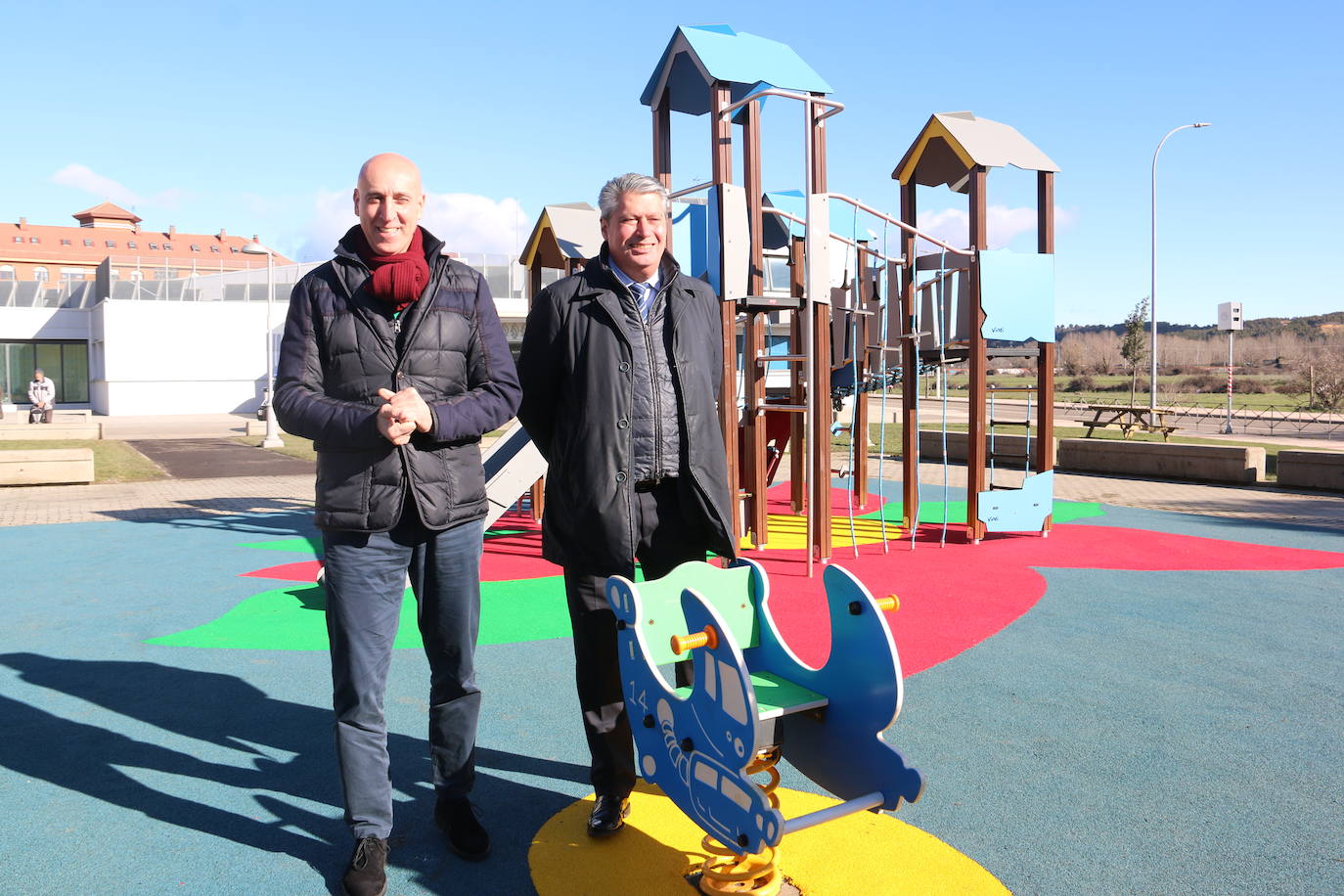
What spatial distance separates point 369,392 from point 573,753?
5.99ft

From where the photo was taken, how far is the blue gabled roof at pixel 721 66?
317 inches

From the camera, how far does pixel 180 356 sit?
37.2 m

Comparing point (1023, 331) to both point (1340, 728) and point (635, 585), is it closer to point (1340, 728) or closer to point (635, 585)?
point (1340, 728)

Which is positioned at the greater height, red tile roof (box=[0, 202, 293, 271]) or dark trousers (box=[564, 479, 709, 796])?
red tile roof (box=[0, 202, 293, 271])

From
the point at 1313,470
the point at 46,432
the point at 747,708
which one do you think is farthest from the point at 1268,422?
the point at 46,432

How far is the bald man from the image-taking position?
2.83 metres

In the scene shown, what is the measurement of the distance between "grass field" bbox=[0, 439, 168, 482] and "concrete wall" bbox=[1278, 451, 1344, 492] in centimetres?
1741

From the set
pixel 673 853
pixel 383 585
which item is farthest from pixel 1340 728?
pixel 383 585

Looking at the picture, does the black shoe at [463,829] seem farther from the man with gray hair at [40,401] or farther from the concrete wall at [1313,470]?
the man with gray hair at [40,401]

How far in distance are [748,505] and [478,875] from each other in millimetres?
6081

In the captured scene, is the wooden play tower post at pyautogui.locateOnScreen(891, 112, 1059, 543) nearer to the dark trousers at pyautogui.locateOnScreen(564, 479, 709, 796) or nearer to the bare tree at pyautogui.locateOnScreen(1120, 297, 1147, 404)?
the dark trousers at pyautogui.locateOnScreen(564, 479, 709, 796)

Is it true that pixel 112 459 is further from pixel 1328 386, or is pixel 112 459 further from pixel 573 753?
pixel 1328 386

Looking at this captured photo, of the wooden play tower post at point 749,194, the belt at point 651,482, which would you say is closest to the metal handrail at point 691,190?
the wooden play tower post at point 749,194

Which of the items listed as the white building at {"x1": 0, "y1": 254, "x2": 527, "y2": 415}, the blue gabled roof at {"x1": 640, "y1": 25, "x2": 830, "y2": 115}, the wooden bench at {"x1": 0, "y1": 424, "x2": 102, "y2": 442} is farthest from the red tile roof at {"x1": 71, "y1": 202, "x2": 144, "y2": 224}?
→ the blue gabled roof at {"x1": 640, "y1": 25, "x2": 830, "y2": 115}
